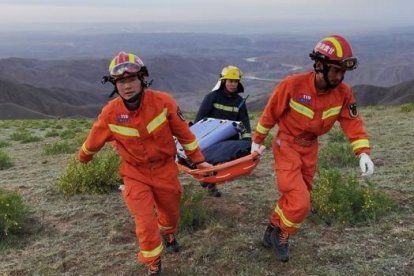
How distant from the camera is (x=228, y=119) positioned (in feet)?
25.6

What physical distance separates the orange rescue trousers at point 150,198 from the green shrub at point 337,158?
4.53 meters

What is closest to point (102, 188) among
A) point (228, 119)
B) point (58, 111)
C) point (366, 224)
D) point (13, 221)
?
point (13, 221)

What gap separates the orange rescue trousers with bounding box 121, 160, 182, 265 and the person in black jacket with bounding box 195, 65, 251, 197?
7.44ft

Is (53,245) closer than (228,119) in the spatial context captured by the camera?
Yes

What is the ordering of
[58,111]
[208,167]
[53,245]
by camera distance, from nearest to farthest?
[208,167], [53,245], [58,111]

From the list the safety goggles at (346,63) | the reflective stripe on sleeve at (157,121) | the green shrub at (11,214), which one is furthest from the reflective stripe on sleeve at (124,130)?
the green shrub at (11,214)

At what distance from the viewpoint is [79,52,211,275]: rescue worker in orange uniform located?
16.6ft

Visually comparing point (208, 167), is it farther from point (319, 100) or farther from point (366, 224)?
point (366, 224)

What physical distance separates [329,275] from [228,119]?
129 inches

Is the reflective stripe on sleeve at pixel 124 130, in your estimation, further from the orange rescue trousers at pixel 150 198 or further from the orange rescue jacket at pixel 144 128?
the orange rescue trousers at pixel 150 198

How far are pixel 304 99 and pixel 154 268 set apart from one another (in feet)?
7.75

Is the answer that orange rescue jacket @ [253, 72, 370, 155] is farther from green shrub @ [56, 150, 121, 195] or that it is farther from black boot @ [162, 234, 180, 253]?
green shrub @ [56, 150, 121, 195]

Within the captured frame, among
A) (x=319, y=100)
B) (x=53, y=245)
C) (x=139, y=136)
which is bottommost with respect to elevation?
(x=53, y=245)

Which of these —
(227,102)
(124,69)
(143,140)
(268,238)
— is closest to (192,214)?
(268,238)
